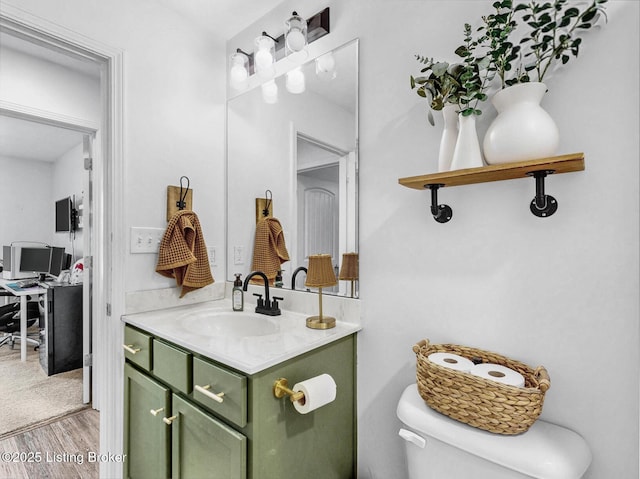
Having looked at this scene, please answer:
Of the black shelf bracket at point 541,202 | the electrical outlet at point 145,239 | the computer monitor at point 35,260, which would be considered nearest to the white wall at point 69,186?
the computer monitor at point 35,260

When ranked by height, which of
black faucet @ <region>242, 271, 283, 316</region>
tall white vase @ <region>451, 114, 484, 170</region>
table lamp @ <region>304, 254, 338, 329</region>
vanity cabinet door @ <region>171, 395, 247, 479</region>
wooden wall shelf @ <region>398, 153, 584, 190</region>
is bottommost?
vanity cabinet door @ <region>171, 395, 247, 479</region>

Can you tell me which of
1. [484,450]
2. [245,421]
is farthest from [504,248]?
[245,421]

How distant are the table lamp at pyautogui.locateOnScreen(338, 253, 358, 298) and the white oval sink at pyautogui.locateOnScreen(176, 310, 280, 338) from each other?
1.24 ft

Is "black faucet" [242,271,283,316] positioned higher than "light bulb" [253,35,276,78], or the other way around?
"light bulb" [253,35,276,78]

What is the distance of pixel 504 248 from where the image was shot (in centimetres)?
107

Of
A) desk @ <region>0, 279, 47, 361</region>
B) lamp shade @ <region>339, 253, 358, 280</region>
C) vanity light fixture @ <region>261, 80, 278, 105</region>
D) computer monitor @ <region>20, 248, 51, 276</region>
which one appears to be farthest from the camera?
computer monitor @ <region>20, 248, 51, 276</region>

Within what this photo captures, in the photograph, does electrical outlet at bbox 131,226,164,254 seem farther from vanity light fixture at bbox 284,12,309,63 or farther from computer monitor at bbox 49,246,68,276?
computer monitor at bbox 49,246,68,276

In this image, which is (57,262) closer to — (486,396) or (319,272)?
(319,272)

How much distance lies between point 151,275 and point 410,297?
1.25 metres

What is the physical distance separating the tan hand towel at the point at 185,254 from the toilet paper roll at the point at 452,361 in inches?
47.6

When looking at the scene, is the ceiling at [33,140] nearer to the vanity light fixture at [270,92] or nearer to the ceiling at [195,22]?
the ceiling at [195,22]

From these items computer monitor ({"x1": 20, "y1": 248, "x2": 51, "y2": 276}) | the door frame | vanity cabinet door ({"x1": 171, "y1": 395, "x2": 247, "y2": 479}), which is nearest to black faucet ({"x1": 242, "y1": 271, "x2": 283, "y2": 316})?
vanity cabinet door ({"x1": 171, "y1": 395, "x2": 247, "y2": 479})

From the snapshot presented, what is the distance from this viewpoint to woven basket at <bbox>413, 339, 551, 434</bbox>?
839 mm

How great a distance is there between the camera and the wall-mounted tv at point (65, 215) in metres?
3.80
